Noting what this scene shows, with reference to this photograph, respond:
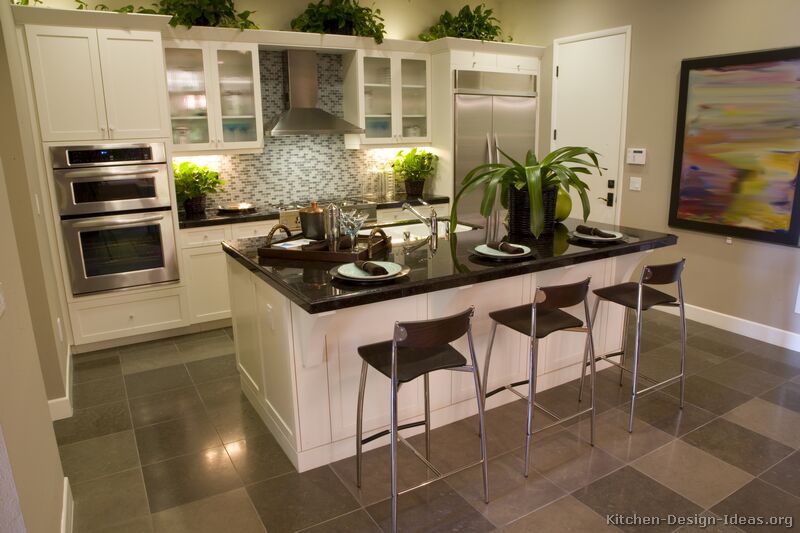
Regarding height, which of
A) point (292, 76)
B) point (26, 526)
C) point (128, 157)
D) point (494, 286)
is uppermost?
point (292, 76)

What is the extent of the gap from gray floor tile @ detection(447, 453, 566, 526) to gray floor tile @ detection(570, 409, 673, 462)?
1.53 ft

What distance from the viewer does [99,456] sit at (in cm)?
289

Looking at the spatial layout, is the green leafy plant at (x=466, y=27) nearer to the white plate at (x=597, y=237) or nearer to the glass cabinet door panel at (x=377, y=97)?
the glass cabinet door panel at (x=377, y=97)

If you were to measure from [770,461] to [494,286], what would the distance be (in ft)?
5.22

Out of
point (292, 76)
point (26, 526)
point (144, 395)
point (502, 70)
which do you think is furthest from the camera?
point (502, 70)

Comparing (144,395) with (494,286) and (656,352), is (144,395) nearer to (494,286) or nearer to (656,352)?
(494,286)

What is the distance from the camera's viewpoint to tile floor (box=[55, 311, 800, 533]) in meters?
2.39

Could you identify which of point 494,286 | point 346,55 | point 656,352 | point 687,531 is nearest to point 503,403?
point 494,286

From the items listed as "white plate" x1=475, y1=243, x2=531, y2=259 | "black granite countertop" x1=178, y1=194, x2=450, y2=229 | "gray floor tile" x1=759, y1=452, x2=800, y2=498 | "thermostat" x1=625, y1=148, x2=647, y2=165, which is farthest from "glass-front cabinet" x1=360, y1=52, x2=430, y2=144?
"gray floor tile" x1=759, y1=452, x2=800, y2=498

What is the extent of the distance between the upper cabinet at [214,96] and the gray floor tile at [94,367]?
1.72 meters

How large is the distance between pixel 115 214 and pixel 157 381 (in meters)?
1.33

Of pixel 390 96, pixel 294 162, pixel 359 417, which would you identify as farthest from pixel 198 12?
pixel 359 417

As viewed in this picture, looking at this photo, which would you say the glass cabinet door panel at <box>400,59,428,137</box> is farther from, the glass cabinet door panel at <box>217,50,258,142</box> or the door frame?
the glass cabinet door panel at <box>217,50,258,142</box>

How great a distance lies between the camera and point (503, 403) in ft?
10.9
